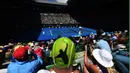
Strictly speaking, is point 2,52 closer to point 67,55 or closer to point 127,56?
point 127,56

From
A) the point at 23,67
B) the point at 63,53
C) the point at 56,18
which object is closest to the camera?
the point at 63,53

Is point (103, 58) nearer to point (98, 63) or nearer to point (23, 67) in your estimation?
point (98, 63)

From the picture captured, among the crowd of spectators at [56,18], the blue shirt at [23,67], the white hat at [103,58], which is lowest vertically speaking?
the blue shirt at [23,67]

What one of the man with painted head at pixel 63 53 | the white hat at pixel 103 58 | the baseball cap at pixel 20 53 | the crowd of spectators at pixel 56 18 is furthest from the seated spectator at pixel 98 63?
the crowd of spectators at pixel 56 18

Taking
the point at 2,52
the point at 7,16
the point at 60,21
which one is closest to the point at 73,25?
the point at 60,21

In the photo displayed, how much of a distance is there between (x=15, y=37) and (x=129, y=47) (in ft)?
76.8

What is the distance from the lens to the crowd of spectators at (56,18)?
32.8 metres

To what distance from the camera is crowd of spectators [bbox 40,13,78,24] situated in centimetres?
3283

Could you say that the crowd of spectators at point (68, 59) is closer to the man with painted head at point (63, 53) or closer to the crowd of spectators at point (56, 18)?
the man with painted head at point (63, 53)

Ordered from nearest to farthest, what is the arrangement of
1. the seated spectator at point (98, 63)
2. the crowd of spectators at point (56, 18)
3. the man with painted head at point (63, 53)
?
the man with painted head at point (63, 53) → the seated spectator at point (98, 63) → the crowd of spectators at point (56, 18)

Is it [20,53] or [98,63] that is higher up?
[20,53]

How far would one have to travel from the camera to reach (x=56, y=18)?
34625 millimetres

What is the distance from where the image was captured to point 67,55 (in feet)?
8.49

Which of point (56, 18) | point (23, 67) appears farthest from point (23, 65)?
point (56, 18)
